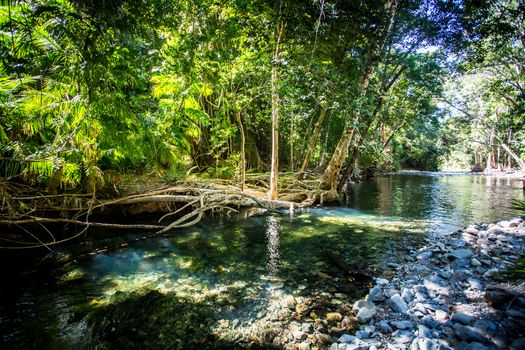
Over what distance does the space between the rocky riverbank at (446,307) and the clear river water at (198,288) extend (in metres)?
0.37

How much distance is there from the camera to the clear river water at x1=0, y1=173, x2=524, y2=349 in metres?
3.30

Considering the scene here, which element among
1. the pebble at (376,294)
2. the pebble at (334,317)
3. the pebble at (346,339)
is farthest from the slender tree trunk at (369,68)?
the pebble at (346,339)

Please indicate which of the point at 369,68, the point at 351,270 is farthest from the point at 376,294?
the point at 369,68

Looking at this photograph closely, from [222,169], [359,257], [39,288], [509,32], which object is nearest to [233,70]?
[222,169]

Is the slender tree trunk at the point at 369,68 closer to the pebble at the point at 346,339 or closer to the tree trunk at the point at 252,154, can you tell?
the tree trunk at the point at 252,154

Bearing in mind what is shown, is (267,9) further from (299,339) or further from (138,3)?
(299,339)

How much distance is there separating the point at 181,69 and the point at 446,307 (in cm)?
638

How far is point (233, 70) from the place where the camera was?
9.35 meters

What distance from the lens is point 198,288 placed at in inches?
177

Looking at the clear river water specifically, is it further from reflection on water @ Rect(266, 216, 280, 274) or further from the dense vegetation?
the dense vegetation

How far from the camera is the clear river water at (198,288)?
3.30 m

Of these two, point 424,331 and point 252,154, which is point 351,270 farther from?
point 252,154

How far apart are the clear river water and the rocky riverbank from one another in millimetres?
373

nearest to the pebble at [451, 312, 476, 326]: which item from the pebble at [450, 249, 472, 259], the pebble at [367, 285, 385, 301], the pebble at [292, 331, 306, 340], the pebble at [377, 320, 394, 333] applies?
the pebble at [377, 320, 394, 333]
